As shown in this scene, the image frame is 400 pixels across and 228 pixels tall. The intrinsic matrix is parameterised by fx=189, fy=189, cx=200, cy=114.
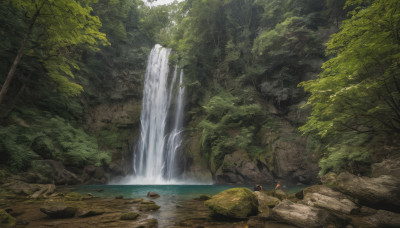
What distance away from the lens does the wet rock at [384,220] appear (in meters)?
3.99

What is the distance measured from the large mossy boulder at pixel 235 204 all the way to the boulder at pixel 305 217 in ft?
2.18

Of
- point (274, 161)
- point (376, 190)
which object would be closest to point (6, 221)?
point (376, 190)

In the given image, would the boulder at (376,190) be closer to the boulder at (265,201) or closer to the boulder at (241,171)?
the boulder at (265,201)

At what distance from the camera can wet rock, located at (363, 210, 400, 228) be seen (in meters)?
3.99

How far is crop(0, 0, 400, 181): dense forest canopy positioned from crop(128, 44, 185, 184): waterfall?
1.62 m

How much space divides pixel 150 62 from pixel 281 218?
28.5 m

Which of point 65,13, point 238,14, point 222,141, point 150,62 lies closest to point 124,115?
point 150,62

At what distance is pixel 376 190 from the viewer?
4895mm

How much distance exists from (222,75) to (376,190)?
2168cm

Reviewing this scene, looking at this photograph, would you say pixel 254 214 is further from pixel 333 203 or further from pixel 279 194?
pixel 279 194

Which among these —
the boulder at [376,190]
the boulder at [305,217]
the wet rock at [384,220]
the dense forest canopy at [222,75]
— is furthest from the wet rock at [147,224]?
the dense forest canopy at [222,75]

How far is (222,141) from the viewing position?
18.5 metres

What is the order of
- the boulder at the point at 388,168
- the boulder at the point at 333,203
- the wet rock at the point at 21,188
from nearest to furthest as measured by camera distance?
1. the boulder at the point at 333,203
2. the boulder at the point at 388,168
3. the wet rock at the point at 21,188

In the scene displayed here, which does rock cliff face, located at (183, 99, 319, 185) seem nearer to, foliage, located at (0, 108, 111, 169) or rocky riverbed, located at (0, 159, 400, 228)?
foliage, located at (0, 108, 111, 169)
